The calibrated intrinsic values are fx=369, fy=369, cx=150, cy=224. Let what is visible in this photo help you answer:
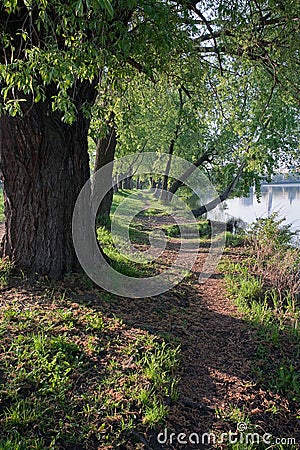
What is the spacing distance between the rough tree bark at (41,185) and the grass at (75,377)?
71 cm

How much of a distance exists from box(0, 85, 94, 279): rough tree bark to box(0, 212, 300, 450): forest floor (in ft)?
1.71

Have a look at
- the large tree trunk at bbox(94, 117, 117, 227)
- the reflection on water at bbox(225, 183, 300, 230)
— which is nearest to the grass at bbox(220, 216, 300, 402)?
the reflection on water at bbox(225, 183, 300, 230)

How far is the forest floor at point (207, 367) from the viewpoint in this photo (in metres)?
2.76

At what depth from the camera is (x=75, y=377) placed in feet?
9.60

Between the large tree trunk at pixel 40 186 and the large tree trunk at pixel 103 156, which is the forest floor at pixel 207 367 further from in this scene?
the large tree trunk at pixel 103 156

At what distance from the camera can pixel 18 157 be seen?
4.16 m

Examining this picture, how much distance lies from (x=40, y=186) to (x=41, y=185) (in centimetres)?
2

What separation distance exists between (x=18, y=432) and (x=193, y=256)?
6025 millimetres

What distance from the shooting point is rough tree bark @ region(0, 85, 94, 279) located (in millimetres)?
4113

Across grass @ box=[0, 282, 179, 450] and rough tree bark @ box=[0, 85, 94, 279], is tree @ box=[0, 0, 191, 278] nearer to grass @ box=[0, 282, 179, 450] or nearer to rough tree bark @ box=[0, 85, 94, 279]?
rough tree bark @ box=[0, 85, 94, 279]

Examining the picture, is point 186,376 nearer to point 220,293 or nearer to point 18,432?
point 18,432

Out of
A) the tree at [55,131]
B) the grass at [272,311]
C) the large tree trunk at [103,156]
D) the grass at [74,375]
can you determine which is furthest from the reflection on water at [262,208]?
the grass at [74,375]

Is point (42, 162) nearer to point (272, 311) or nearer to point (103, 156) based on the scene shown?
point (272, 311)

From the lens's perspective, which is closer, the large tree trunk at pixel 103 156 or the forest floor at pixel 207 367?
the forest floor at pixel 207 367
